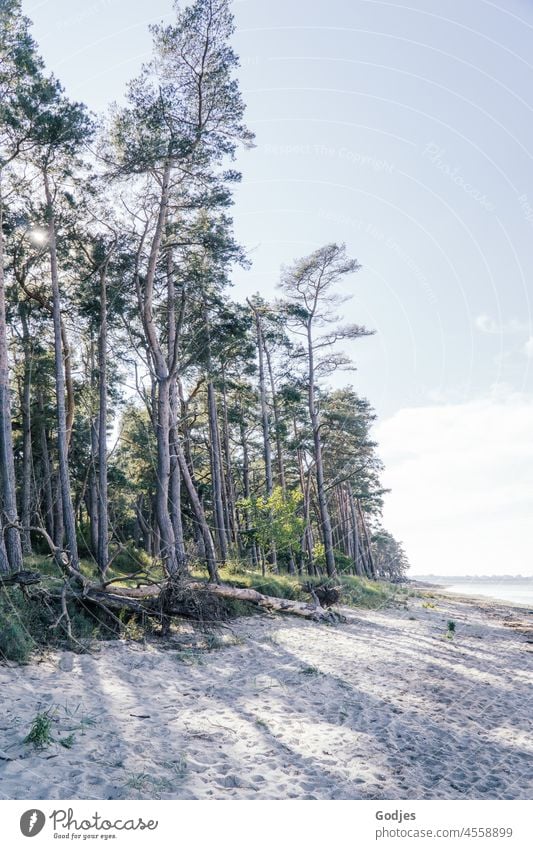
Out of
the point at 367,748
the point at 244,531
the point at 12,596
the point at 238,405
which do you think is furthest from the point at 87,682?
the point at 238,405

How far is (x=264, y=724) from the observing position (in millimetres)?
5195

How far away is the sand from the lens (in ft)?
12.4

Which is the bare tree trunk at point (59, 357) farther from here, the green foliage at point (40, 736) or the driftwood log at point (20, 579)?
the green foliage at point (40, 736)

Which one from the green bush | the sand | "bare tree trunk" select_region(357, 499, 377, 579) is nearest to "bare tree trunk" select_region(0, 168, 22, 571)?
the green bush

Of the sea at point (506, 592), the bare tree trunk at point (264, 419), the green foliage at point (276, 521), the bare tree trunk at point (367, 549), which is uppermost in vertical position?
the bare tree trunk at point (264, 419)

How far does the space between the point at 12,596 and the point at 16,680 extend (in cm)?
264

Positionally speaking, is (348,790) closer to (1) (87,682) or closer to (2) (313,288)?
(1) (87,682)

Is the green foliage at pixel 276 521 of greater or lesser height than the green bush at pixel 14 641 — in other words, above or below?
above

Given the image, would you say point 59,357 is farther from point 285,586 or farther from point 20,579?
point 285,586

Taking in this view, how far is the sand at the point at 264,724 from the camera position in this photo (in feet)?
12.4

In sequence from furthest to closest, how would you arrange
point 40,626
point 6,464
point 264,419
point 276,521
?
point 264,419
point 276,521
point 6,464
point 40,626

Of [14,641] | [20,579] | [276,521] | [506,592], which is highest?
[276,521]

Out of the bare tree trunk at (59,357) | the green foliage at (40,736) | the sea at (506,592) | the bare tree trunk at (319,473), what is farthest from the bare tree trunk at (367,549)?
the green foliage at (40,736)

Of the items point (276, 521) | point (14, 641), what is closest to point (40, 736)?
point (14, 641)
